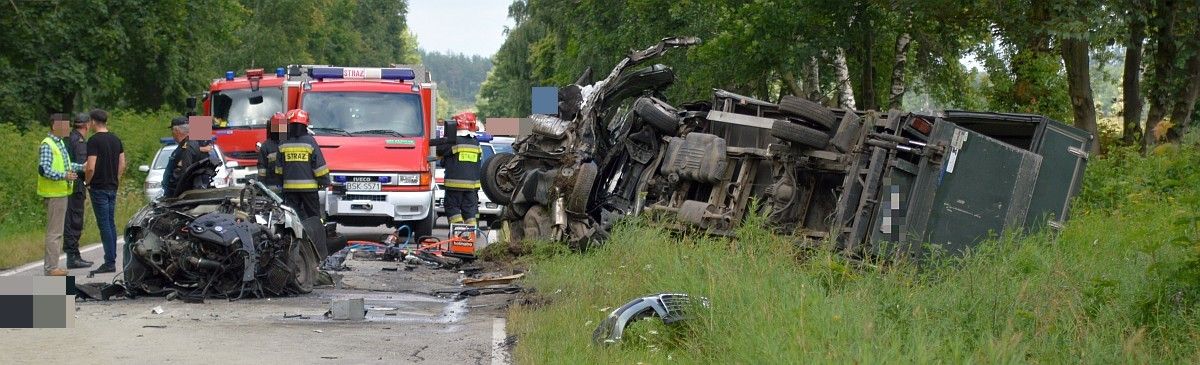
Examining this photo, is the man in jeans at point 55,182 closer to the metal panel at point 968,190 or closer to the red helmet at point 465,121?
the metal panel at point 968,190

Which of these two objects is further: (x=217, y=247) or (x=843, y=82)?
(x=843, y=82)

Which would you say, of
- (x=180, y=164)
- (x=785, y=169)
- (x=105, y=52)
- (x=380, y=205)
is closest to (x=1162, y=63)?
(x=785, y=169)

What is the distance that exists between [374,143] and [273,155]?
4.99 m

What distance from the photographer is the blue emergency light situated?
2084 centimetres

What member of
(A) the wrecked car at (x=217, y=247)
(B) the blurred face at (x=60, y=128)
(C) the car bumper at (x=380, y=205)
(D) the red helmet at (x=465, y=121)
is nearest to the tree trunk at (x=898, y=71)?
(D) the red helmet at (x=465, y=121)

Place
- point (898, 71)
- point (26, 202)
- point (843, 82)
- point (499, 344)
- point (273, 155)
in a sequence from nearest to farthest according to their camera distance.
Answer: point (499, 344), point (273, 155), point (26, 202), point (843, 82), point (898, 71)

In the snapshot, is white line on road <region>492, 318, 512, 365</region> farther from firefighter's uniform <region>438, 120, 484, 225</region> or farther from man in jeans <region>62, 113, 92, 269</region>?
firefighter's uniform <region>438, 120, 484, 225</region>

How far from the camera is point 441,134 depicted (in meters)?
21.9

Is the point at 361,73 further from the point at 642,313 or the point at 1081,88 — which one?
the point at 642,313

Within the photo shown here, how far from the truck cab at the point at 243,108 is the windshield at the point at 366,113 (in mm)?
4151

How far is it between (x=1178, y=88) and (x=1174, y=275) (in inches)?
604

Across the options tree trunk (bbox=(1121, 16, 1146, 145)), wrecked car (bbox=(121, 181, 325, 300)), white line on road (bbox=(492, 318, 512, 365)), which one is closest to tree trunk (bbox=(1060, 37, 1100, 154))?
tree trunk (bbox=(1121, 16, 1146, 145))

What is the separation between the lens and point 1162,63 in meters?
22.4

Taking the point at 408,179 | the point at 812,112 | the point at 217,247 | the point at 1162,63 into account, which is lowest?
the point at 408,179
